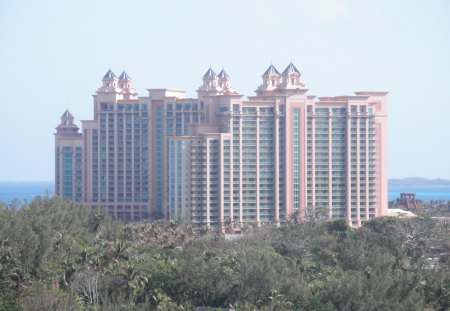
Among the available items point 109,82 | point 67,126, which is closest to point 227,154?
point 109,82

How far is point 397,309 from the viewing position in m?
45.2

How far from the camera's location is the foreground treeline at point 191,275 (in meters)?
46.2

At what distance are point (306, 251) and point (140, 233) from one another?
10478 mm

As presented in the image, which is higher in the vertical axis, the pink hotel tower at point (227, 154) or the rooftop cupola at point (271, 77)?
the rooftop cupola at point (271, 77)

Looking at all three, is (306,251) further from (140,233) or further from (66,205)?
(66,205)

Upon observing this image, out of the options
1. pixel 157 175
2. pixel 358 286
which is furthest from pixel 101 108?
pixel 358 286

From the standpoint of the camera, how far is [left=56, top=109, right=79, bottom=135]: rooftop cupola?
316 ft

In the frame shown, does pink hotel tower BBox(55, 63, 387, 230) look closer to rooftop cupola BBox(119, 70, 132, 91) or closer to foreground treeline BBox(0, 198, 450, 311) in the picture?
rooftop cupola BBox(119, 70, 132, 91)

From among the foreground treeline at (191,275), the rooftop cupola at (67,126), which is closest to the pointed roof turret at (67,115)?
the rooftop cupola at (67,126)

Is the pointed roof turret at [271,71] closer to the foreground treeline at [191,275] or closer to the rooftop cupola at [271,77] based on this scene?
the rooftop cupola at [271,77]

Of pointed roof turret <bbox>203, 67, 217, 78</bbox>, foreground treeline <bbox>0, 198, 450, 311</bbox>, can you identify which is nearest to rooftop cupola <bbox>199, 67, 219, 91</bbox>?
pointed roof turret <bbox>203, 67, 217, 78</bbox>

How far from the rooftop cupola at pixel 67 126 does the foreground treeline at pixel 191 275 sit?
30.5m

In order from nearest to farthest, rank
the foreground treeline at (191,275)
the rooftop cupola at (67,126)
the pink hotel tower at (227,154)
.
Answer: the foreground treeline at (191,275) → the pink hotel tower at (227,154) → the rooftop cupola at (67,126)

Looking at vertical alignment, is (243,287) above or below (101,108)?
below
